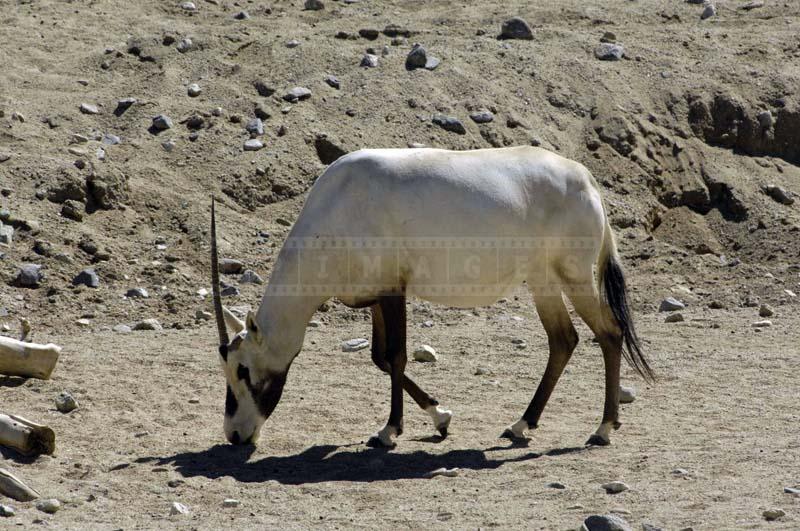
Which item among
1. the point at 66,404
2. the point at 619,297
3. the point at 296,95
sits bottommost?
the point at 66,404

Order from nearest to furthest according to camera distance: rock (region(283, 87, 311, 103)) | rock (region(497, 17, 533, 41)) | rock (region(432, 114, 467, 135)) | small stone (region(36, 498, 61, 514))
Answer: small stone (region(36, 498, 61, 514))
rock (region(283, 87, 311, 103))
rock (region(432, 114, 467, 135))
rock (region(497, 17, 533, 41))

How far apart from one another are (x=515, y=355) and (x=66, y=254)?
4218mm

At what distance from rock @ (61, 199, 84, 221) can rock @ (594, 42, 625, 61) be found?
7.70m

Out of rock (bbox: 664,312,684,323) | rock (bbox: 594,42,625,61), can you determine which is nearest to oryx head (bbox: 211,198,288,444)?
rock (bbox: 664,312,684,323)

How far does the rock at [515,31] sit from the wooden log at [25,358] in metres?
9.77

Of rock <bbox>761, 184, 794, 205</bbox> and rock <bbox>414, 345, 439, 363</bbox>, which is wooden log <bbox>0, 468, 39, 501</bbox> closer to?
rock <bbox>414, 345, 439, 363</bbox>

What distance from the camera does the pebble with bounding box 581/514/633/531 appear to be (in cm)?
605

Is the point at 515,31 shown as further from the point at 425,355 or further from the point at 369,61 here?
the point at 425,355

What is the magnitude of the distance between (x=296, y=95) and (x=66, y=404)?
7038 millimetres

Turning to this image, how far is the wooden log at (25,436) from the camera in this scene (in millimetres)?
7480

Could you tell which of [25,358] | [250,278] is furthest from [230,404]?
[250,278]

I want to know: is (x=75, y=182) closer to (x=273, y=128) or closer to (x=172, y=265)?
(x=172, y=265)

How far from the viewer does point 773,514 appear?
20.5 feet

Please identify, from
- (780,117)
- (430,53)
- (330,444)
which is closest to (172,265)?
(330,444)
